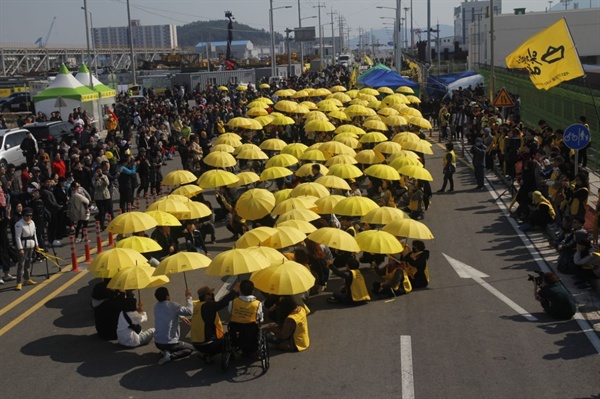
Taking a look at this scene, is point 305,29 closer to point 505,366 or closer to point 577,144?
point 577,144

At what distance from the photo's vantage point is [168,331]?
11.1m

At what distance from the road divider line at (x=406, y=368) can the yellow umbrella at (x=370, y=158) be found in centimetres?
1025

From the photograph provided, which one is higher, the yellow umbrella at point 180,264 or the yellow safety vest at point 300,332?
the yellow umbrella at point 180,264

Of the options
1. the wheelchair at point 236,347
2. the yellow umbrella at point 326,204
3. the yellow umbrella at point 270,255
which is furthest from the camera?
the yellow umbrella at point 326,204

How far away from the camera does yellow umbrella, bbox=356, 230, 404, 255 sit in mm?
13266

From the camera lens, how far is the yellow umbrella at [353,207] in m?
15.3

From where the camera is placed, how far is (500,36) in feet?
218

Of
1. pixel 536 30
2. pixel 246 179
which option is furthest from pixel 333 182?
pixel 536 30

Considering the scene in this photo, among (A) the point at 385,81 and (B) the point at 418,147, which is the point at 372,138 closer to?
(B) the point at 418,147

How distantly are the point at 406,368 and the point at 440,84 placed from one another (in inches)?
1458

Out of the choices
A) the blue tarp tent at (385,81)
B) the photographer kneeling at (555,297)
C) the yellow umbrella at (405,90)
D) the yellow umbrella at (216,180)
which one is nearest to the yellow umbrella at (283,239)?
the photographer kneeling at (555,297)

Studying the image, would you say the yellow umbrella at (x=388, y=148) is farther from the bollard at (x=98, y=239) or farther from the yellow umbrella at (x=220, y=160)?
the bollard at (x=98, y=239)

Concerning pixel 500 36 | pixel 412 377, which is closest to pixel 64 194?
pixel 412 377

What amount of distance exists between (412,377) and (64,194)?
1238cm
